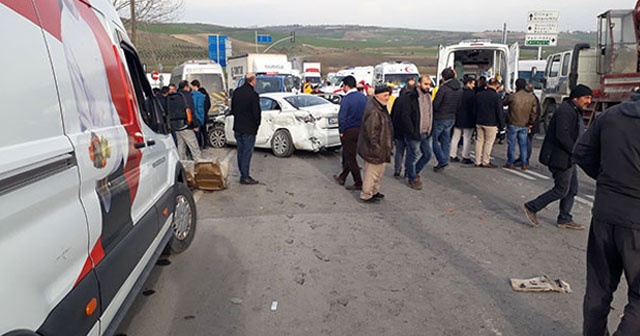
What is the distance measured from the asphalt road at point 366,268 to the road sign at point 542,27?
22.7m

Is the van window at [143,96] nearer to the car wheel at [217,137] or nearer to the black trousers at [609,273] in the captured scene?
the black trousers at [609,273]

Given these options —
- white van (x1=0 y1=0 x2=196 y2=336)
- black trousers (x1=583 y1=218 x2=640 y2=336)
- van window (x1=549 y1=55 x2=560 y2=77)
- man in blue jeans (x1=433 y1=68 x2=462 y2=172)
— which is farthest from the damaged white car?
van window (x1=549 y1=55 x2=560 y2=77)

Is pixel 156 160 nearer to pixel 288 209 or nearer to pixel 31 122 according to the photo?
pixel 31 122

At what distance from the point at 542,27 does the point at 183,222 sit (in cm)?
2761

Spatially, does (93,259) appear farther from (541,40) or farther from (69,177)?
(541,40)

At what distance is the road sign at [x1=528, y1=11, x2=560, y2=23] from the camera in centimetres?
2734

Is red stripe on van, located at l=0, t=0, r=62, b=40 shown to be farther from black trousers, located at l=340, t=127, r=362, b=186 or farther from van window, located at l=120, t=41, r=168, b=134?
black trousers, located at l=340, t=127, r=362, b=186

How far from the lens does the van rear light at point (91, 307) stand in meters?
2.38

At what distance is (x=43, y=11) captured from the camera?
235 centimetres

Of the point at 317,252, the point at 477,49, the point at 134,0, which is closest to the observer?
the point at 317,252

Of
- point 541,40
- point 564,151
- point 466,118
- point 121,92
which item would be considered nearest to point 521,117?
point 466,118

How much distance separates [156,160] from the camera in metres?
4.25

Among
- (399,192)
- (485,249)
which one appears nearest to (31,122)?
(485,249)

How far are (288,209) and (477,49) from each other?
38.9 ft
